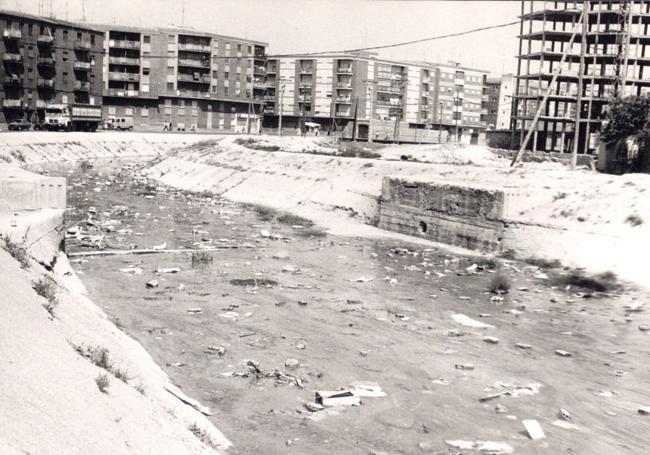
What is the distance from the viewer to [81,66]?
9312cm

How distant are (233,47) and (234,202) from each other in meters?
70.2

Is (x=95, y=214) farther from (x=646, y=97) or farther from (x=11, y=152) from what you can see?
A: (x=646, y=97)

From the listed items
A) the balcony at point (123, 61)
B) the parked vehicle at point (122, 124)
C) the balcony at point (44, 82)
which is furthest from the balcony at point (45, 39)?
the balcony at point (123, 61)

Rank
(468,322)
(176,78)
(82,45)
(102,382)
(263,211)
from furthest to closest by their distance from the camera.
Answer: (176,78) < (82,45) < (263,211) < (468,322) < (102,382)

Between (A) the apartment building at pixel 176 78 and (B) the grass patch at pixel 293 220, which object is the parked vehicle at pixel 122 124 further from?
(B) the grass patch at pixel 293 220

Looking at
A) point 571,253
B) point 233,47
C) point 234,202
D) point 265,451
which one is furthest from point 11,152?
point 233,47

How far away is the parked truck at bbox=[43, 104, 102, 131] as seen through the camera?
7206 cm

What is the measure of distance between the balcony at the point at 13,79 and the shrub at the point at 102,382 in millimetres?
82273

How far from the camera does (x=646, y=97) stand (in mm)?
43031

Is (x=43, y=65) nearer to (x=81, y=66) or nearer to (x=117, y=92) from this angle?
(x=81, y=66)

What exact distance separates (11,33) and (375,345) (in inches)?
3138

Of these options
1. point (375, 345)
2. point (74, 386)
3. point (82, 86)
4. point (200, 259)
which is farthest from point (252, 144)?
point (74, 386)

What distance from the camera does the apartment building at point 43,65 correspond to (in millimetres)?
81375

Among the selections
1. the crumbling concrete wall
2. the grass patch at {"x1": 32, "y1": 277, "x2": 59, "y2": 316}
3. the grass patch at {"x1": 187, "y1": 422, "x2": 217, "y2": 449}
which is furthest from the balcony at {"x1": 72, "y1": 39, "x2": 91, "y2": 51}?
the grass patch at {"x1": 187, "y1": 422, "x2": 217, "y2": 449}
